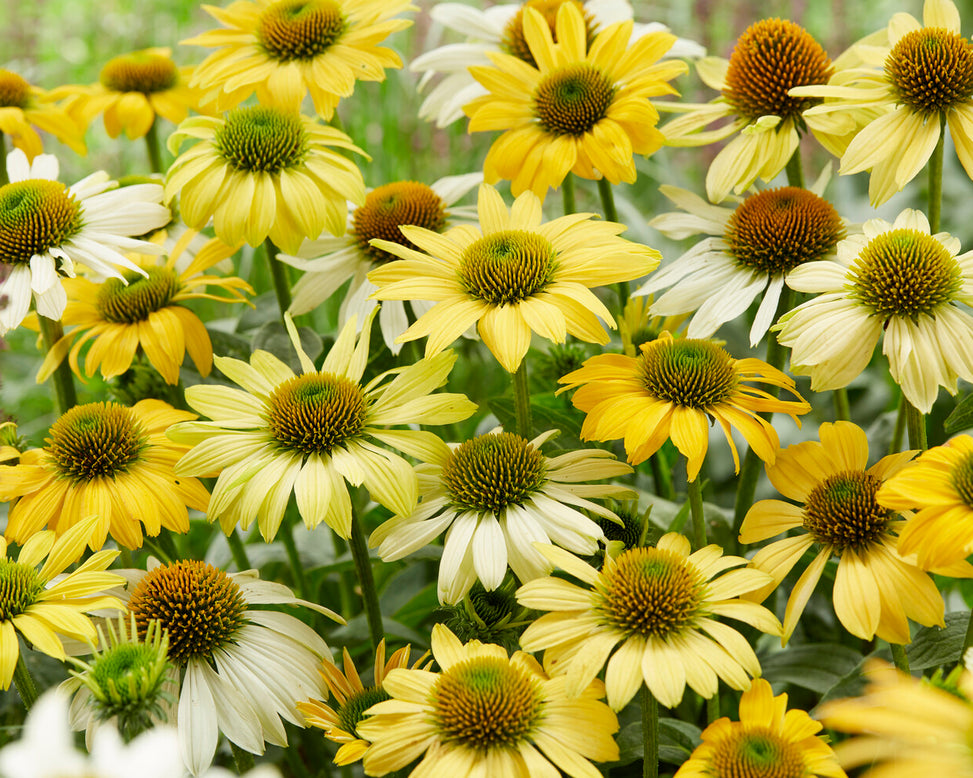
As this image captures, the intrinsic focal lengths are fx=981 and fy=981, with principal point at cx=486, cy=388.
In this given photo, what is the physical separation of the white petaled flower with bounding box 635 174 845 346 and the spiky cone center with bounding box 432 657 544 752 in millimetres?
437

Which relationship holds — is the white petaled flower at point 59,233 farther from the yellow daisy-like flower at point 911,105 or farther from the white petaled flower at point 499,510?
the yellow daisy-like flower at point 911,105

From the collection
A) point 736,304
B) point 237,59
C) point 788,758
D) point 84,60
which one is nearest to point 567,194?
point 736,304

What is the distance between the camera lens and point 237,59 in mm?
1319

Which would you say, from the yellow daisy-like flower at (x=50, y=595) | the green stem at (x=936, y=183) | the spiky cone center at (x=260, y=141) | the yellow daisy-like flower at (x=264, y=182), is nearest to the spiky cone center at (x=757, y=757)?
the yellow daisy-like flower at (x=50, y=595)

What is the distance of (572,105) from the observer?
1.19m

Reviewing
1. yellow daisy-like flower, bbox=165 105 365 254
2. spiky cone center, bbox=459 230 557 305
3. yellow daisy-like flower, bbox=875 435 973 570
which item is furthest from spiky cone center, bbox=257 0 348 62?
yellow daisy-like flower, bbox=875 435 973 570

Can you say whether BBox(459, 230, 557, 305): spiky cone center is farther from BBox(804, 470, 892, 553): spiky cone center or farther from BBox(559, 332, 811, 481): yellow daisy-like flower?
BBox(804, 470, 892, 553): spiky cone center

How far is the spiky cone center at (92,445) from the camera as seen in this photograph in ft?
3.43

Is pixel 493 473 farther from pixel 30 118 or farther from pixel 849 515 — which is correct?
pixel 30 118

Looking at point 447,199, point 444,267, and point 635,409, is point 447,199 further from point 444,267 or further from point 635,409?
point 635,409

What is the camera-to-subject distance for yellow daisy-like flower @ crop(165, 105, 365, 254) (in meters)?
1.15

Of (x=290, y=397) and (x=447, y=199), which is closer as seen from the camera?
Answer: (x=290, y=397)

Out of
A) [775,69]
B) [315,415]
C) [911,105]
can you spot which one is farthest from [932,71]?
[315,415]

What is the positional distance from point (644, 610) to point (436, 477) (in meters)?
0.28
